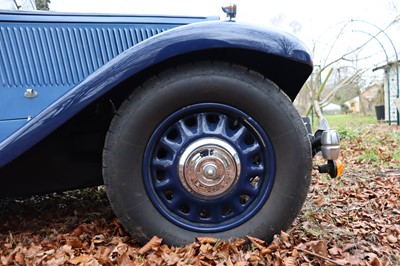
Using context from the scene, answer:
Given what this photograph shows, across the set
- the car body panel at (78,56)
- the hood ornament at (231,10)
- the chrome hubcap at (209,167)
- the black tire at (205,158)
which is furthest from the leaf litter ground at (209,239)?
the hood ornament at (231,10)

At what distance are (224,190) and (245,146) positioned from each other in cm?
25

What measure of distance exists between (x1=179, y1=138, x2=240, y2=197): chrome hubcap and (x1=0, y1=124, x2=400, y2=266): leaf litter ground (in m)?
0.26

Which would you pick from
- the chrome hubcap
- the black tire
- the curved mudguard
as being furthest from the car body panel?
the chrome hubcap

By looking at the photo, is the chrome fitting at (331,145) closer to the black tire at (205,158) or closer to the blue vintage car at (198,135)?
the blue vintage car at (198,135)

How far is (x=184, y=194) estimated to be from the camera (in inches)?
75.8

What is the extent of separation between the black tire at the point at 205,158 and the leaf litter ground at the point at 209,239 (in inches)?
3.9

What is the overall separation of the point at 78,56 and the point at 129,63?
1.03 m

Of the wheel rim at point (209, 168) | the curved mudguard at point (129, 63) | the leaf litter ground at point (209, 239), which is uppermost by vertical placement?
the curved mudguard at point (129, 63)

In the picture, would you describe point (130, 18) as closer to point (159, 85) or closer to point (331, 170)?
point (159, 85)

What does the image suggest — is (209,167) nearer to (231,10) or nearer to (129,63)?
(129,63)

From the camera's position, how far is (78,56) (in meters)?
2.67

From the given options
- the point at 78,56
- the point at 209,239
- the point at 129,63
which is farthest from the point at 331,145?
the point at 78,56

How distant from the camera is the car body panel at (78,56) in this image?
5.90 feet

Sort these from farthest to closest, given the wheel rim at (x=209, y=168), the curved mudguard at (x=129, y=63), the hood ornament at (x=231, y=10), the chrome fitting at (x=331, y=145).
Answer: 1. the hood ornament at (x=231, y=10)
2. the chrome fitting at (x=331, y=145)
3. the wheel rim at (x=209, y=168)
4. the curved mudguard at (x=129, y=63)
